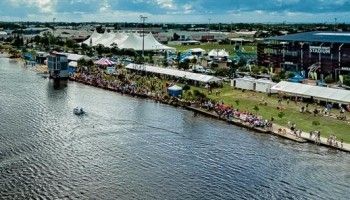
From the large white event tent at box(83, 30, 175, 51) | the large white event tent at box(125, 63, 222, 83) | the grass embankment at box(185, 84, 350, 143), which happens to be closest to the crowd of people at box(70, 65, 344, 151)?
the grass embankment at box(185, 84, 350, 143)

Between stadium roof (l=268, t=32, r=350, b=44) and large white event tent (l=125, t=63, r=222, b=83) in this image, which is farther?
stadium roof (l=268, t=32, r=350, b=44)

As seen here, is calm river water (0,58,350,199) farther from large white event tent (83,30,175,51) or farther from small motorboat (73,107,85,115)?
large white event tent (83,30,175,51)

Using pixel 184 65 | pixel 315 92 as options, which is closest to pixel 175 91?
pixel 315 92

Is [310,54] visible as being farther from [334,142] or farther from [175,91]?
[334,142]

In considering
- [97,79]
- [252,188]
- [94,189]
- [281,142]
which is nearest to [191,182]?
[252,188]

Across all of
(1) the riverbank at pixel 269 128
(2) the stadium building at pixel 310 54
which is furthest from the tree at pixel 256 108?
(2) the stadium building at pixel 310 54
